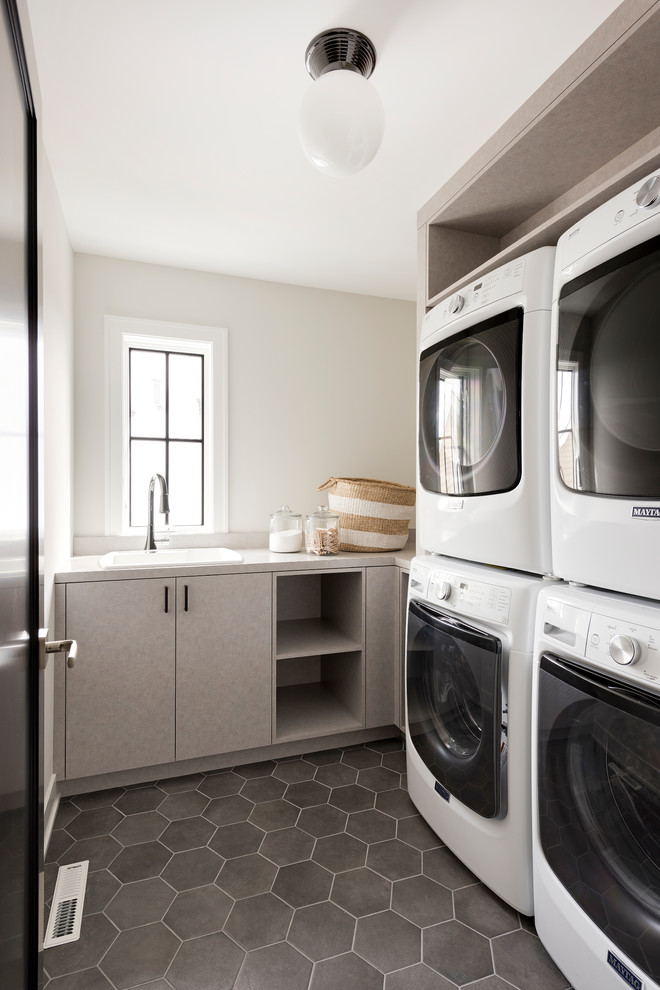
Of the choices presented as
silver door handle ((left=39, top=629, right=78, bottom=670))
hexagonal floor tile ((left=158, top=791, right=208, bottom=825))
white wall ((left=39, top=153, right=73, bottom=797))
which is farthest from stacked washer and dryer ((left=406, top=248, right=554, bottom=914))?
white wall ((left=39, top=153, right=73, bottom=797))

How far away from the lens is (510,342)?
155cm

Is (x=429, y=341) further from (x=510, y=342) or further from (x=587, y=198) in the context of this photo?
(x=587, y=198)

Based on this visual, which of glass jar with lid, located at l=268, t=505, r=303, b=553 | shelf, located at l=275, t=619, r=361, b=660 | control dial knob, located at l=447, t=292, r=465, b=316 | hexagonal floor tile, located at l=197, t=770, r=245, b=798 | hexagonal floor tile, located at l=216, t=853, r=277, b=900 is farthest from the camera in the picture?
glass jar with lid, located at l=268, t=505, r=303, b=553

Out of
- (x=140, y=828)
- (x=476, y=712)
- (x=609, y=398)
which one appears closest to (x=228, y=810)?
(x=140, y=828)

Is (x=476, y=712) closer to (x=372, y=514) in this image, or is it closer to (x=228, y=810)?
(x=228, y=810)

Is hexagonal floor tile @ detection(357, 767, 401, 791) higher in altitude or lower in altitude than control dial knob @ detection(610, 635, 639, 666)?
lower

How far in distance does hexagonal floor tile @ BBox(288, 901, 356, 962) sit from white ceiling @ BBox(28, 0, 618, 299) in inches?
95.0

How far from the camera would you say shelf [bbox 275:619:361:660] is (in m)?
2.58

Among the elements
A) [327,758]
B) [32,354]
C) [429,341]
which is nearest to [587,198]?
[429,341]

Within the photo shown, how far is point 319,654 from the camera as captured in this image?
8.54 feet

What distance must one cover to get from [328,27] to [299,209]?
931mm

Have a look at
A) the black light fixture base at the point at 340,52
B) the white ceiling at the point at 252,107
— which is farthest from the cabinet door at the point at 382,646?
the black light fixture base at the point at 340,52

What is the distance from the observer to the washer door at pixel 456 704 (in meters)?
1.53

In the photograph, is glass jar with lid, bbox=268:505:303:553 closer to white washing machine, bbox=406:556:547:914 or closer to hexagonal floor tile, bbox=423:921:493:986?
white washing machine, bbox=406:556:547:914
